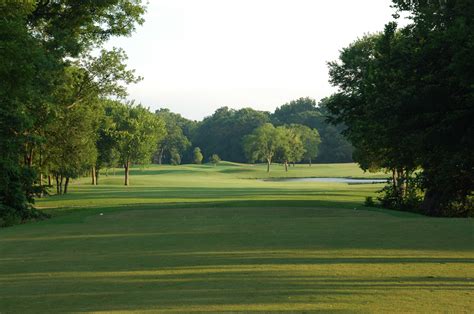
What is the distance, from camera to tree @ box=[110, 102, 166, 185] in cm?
7288

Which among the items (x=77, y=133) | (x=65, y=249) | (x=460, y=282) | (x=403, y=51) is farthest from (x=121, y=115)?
(x=460, y=282)

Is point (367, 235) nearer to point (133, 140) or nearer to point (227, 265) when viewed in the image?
point (227, 265)

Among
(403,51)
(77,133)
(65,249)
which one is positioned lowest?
(65,249)

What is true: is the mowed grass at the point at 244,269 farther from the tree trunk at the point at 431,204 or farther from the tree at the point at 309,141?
the tree at the point at 309,141

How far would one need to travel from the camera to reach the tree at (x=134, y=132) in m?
72.9

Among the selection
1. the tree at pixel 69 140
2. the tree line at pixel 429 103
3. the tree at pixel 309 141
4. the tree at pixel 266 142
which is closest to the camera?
the tree line at pixel 429 103

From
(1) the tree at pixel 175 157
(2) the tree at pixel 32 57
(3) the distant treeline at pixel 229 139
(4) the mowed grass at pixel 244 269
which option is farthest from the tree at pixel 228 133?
(4) the mowed grass at pixel 244 269

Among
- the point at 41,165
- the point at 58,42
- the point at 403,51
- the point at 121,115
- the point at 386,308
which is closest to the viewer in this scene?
the point at 386,308

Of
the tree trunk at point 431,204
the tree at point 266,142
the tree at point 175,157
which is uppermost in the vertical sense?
the tree at point 266,142

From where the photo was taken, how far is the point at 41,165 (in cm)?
4766

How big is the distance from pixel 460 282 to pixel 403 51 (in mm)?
19558

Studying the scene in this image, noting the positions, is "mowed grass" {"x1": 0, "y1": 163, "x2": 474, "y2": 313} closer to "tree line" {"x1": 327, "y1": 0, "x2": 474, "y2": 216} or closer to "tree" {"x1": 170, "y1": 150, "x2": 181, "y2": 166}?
"tree line" {"x1": 327, "y1": 0, "x2": 474, "y2": 216}

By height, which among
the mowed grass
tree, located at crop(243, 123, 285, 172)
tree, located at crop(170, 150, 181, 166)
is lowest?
the mowed grass

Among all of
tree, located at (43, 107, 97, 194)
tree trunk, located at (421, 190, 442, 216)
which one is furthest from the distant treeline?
tree trunk, located at (421, 190, 442, 216)
